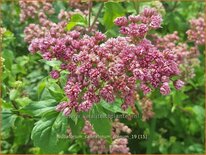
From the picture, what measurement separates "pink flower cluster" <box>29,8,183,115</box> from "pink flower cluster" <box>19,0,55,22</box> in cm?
150

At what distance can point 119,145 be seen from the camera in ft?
11.3

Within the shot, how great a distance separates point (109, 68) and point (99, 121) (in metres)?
0.42

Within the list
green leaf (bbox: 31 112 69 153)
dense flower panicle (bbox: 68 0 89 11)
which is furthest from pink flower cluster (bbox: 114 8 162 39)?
dense flower panicle (bbox: 68 0 89 11)

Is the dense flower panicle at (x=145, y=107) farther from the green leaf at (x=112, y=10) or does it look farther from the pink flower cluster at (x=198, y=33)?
the green leaf at (x=112, y=10)

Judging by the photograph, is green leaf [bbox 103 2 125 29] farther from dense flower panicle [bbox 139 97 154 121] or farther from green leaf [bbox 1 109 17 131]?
green leaf [bbox 1 109 17 131]

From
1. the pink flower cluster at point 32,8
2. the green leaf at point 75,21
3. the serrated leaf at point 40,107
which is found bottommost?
the serrated leaf at point 40,107

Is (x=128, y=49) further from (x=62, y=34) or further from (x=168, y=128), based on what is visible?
(x=168, y=128)

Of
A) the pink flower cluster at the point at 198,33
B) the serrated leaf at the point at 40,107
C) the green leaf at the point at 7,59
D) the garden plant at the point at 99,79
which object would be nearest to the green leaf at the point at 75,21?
the garden plant at the point at 99,79

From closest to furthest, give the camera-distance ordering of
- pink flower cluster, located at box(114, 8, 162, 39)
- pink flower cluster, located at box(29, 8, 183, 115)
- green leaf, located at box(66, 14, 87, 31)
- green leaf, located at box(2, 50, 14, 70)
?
pink flower cluster, located at box(29, 8, 183, 115)
pink flower cluster, located at box(114, 8, 162, 39)
green leaf, located at box(66, 14, 87, 31)
green leaf, located at box(2, 50, 14, 70)

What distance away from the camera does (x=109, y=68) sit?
2.44 m

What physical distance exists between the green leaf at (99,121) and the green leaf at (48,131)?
6.7 inches

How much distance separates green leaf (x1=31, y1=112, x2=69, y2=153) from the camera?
2.72 metres

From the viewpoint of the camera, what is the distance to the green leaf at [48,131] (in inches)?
107

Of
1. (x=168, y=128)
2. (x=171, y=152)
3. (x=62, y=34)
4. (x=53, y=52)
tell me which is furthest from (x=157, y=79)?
(x=168, y=128)
